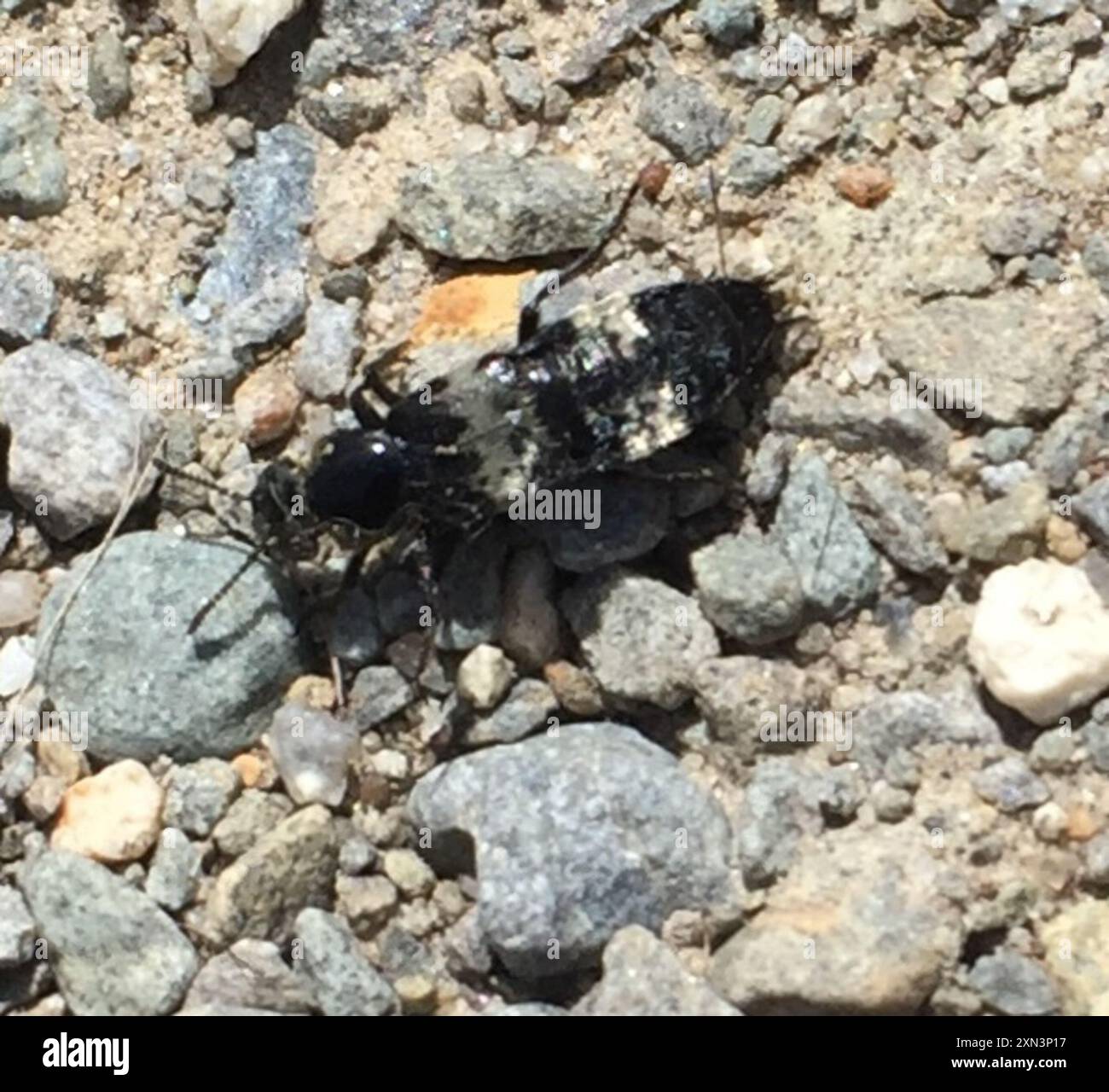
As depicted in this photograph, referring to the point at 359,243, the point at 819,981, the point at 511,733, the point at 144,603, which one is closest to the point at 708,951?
the point at 819,981

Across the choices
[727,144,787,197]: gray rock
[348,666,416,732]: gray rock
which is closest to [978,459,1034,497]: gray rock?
[727,144,787,197]: gray rock

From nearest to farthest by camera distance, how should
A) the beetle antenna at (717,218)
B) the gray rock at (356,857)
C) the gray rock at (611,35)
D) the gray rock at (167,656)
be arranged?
the gray rock at (356,857)
the gray rock at (167,656)
the beetle antenna at (717,218)
the gray rock at (611,35)

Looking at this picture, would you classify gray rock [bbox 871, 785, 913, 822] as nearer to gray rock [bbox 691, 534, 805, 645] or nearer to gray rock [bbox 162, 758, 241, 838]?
gray rock [bbox 691, 534, 805, 645]

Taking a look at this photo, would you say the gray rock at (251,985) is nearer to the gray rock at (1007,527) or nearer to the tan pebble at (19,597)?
the tan pebble at (19,597)

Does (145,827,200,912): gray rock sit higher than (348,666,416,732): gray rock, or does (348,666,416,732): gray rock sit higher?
(348,666,416,732): gray rock

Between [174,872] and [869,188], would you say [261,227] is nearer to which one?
[869,188]

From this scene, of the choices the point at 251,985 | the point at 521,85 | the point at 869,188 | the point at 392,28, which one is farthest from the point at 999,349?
the point at 251,985

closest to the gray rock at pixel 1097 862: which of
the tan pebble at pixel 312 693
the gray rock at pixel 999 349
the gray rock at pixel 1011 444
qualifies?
the gray rock at pixel 1011 444

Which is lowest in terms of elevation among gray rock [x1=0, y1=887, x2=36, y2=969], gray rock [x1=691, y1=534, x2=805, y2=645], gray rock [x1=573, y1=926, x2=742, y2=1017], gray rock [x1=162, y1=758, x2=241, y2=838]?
gray rock [x1=573, y1=926, x2=742, y2=1017]
